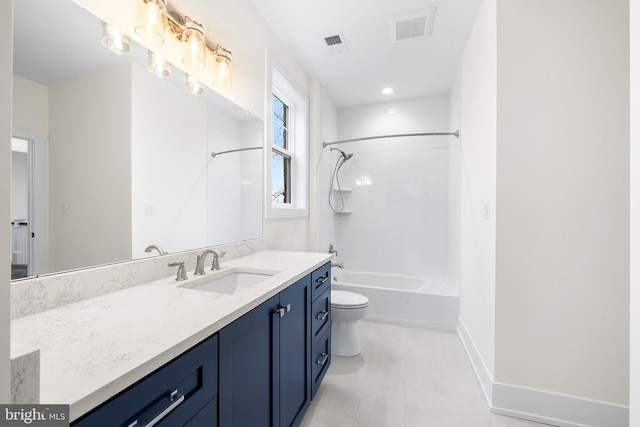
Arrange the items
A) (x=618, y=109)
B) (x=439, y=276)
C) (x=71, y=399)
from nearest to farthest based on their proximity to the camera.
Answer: (x=71, y=399)
(x=618, y=109)
(x=439, y=276)

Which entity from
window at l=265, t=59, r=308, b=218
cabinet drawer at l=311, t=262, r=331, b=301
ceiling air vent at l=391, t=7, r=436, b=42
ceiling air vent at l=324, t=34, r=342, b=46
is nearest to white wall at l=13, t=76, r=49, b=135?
cabinet drawer at l=311, t=262, r=331, b=301

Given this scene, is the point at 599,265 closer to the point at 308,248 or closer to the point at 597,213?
the point at 597,213

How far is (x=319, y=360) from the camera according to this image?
5.54 ft

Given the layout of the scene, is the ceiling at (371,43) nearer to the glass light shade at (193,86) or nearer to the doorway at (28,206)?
the glass light shade at (193,86)

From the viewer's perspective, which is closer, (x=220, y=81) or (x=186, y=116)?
(x=186, y=116)

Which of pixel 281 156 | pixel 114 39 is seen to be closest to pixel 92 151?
pixel 114 39

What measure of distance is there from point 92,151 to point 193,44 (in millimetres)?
784

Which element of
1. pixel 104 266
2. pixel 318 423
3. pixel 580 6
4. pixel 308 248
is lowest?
pixel 318 423

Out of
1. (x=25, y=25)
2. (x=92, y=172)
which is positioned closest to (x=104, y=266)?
(x=92, y=172)

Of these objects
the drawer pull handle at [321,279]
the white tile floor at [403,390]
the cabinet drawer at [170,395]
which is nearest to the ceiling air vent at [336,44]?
the drawer pull handle at [321,279]

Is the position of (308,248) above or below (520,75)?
below

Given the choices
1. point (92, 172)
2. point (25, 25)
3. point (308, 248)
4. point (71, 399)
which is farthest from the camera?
point (308, 248)

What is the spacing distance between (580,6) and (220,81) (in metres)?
2.05

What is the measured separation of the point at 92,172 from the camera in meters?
0.99
